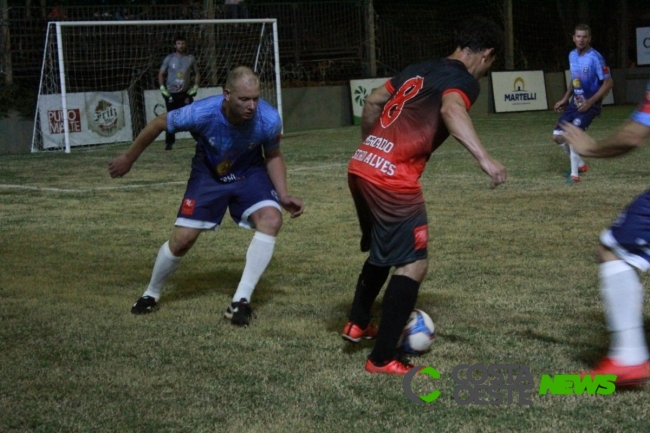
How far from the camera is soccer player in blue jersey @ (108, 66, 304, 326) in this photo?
5.71 m

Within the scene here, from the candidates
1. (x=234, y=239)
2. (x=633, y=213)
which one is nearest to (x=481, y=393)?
(x=633, y=213)

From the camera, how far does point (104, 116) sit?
19.7m

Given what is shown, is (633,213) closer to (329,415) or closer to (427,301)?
(329,415)

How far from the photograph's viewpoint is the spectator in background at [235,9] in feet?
72.3

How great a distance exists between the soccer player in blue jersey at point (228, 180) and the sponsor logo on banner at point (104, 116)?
14088 millimetres

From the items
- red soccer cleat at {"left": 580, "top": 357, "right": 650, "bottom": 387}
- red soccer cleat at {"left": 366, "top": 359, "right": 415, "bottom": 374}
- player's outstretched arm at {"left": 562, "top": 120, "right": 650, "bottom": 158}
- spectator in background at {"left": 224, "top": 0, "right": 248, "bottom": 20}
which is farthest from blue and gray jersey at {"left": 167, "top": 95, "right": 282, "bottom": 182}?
spectator in background at {"left": 224, "top": 0, "right": 248, "bottom": 20}

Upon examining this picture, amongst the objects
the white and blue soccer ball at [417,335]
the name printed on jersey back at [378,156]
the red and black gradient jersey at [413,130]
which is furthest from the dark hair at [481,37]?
the white and blue soccer ball at [417,335]

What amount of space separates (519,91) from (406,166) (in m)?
23.4

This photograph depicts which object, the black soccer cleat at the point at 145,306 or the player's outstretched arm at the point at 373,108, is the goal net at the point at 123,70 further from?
the player's outstretched arm at the point at 373,108

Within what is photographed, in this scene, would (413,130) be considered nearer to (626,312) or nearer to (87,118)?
(626,312)

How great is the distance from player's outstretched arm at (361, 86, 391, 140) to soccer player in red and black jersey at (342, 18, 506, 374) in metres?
0.16

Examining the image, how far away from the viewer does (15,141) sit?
19.5 m

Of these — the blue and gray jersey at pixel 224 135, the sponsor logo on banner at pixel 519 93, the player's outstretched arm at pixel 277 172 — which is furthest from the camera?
the sponsor logo on banner at pixel 519 93

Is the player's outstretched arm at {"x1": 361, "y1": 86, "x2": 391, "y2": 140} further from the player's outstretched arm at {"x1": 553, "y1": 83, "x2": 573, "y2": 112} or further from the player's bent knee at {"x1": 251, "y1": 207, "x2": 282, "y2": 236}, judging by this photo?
the player's outstretched arm at {"x1": 553, "y1": 83, "x2": 573, "y2": 112}
